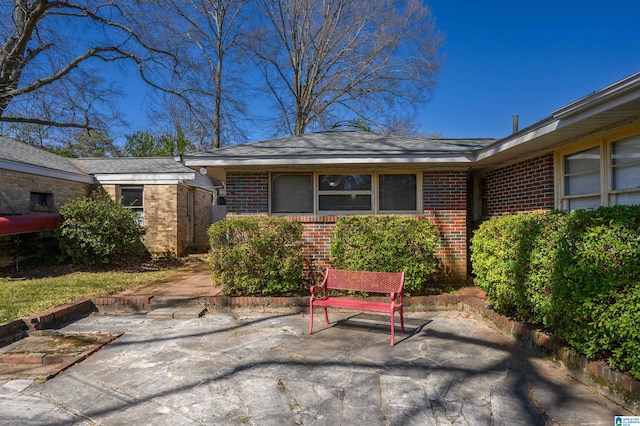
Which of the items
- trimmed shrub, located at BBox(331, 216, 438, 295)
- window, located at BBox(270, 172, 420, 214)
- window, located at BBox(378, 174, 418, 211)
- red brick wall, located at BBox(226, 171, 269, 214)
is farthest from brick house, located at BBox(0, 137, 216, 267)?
trimmed shrub, located at BBox(331, 216, 438, 295)

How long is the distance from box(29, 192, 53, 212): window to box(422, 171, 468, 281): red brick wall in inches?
447

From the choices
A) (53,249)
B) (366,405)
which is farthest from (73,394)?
(53,249)

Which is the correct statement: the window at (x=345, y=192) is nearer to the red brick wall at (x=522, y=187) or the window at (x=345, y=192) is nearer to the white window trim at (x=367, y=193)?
the white window trim at (x=367, y=193)

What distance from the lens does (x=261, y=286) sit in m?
6.43

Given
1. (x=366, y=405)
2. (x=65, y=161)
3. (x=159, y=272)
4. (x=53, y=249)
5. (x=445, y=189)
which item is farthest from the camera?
(x=65, y=161)

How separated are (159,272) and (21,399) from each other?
7.19 m

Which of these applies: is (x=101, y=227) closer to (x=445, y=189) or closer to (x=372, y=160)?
(x=372, y=160)

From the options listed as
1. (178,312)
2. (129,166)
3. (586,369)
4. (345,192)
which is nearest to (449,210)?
(345,192)

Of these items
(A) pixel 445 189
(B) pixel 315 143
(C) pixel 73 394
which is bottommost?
(C) pixel 73 394

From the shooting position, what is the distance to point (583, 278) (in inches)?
130

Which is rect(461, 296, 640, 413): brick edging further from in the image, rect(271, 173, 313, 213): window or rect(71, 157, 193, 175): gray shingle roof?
rect(71, 157, 193, 175): gray shingle roof

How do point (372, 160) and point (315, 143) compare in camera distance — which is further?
point (315, 143)

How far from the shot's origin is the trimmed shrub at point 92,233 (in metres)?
10.2

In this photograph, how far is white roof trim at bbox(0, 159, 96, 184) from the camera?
977 centimetres
